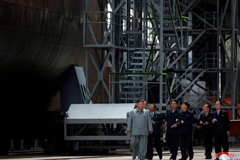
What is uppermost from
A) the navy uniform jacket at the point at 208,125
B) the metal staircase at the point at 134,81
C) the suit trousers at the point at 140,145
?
the metal staircase at the point at 134,81

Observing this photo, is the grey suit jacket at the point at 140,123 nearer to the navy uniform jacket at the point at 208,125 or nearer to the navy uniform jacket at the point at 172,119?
the navy uniform jacket at the point at 172,119

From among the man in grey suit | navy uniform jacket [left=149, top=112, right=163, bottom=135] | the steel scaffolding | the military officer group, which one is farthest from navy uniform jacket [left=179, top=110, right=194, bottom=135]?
the steel scaffolding

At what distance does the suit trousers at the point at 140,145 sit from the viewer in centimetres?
2152

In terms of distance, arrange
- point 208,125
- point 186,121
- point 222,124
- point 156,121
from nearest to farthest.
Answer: point 186,121 < point 222,124 < point 156,121 < point 208,125

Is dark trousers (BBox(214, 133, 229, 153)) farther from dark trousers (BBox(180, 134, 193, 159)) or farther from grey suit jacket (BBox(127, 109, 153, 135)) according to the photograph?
grey suit jacket (BBox(127, 109, 153, 135))

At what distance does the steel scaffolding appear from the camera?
28594 millimetres

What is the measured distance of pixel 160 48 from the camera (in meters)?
28.3

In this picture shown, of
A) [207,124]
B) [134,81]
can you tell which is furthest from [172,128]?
[134,81]

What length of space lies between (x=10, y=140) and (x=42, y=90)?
261 cm

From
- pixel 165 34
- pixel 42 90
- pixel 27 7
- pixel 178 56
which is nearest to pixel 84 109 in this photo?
pixel 42 90

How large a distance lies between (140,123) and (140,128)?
0.15 m

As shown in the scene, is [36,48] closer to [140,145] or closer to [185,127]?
[140,145]

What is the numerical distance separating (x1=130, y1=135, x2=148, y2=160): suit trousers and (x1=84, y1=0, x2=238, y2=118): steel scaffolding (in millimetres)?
5495

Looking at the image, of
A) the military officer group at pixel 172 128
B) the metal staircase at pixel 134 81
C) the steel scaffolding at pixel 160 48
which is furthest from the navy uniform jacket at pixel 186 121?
the metal staircase at pixel 134 81
